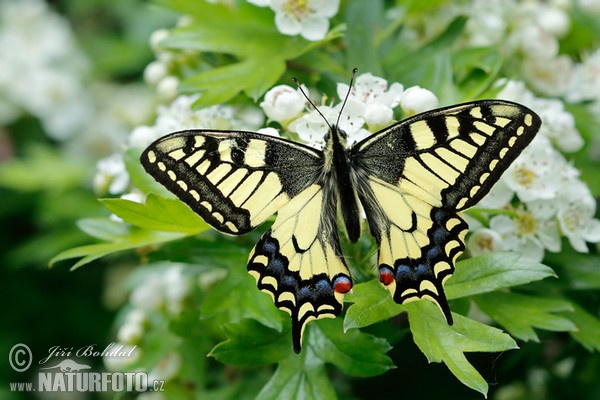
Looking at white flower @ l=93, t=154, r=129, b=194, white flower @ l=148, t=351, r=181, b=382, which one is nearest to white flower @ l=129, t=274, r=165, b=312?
white flower @ l=148, t=351, r=181, b=382

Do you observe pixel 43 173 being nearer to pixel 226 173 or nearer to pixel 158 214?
pixel 158 214

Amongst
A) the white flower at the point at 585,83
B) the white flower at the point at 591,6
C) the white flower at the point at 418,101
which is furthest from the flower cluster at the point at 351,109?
the white flower at the point at 591,6

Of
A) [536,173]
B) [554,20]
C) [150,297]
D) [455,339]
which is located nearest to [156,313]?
[150,297]

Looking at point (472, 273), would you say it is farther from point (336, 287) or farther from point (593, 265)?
point (593, 265)

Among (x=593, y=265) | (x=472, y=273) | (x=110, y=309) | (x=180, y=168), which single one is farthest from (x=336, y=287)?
(x=110, y=309)

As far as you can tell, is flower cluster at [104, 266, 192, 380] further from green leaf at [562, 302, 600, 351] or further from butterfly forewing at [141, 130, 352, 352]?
green leaf at [562, 302, 600, 351]

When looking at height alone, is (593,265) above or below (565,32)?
below
